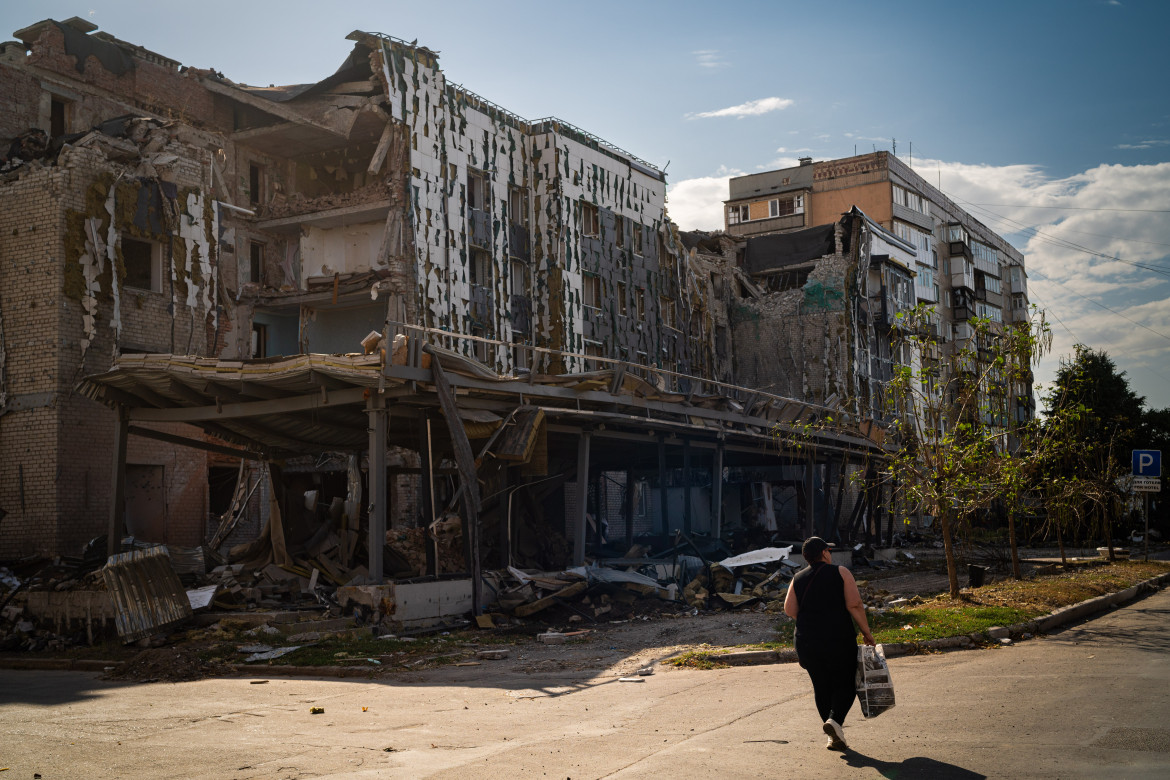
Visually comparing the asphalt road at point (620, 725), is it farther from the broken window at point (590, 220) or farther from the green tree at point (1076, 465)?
the broken window at point (590, 220)

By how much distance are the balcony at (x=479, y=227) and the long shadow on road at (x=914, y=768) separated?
93.9 ft

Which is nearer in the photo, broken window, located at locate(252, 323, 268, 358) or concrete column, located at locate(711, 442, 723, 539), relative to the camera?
concrete column, located at locate(711, 442, 723, 539)

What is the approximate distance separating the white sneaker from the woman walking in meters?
0.10

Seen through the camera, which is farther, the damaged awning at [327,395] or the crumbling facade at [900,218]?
the crumbling facade at [900,218]

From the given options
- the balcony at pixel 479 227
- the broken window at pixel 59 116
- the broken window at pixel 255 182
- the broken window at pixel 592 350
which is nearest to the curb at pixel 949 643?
the balcony at pixel 479 227

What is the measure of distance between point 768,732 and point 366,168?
29782 mm

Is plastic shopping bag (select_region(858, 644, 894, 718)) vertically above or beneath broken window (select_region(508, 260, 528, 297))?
beneath

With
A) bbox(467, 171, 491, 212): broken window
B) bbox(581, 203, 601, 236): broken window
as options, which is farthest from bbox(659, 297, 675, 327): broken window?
bbox(467, 171, 491, 212): broken window

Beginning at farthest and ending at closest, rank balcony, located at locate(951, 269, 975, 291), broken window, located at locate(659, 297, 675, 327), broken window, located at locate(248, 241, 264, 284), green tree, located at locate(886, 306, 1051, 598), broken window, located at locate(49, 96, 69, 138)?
balcony, located at locate(951, 269, 975, 291), broken window, located at locate(659, 297, 675, 327), broken window, located at locate(248, 241, 264, 284), broken window, located at locate(49, 96, 69, 138), green tree, located at locate(886, 306, 1051, 598)

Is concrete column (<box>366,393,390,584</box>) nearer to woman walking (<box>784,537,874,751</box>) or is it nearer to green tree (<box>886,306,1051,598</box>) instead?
green tree (<box>886,306,1051,598</box>)

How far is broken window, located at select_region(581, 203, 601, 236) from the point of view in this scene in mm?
38312

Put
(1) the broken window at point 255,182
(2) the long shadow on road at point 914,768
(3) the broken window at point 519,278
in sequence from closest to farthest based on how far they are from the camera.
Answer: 1. (2) the long shadow on road at point 914,768
2. (1) the broken window at point 255,182
3. (3) the broken window at point 519,278

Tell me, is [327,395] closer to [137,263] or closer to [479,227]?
[137,263]

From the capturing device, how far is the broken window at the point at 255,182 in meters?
34.4
